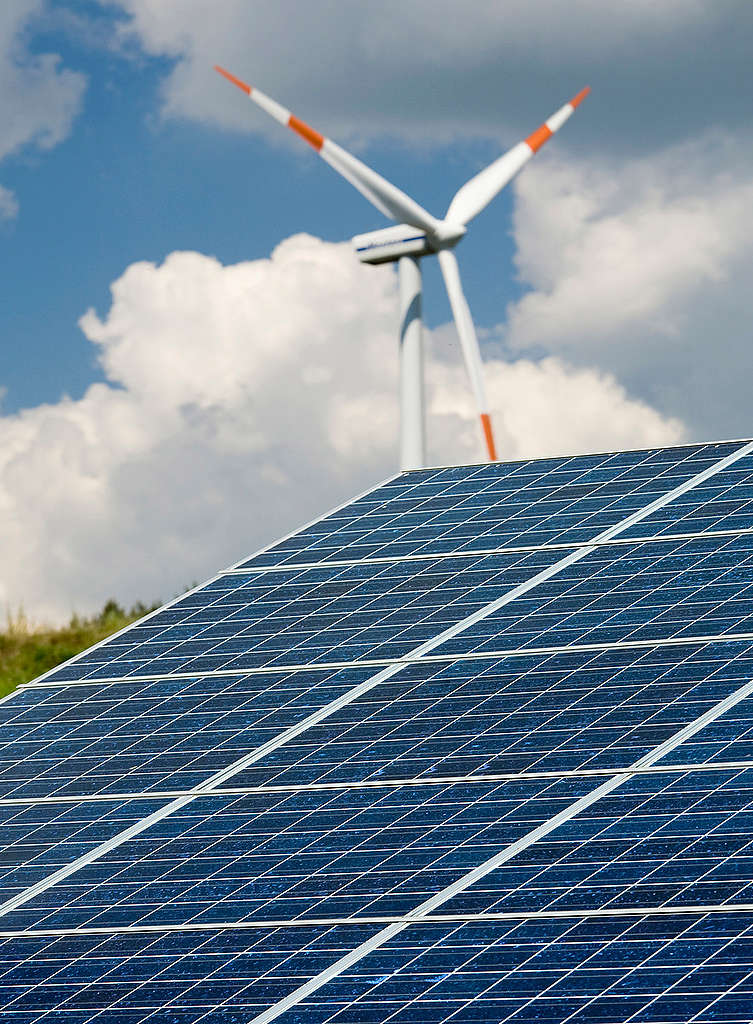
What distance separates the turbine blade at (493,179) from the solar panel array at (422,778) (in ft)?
85.0

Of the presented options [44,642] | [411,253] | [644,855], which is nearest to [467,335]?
[411,253]

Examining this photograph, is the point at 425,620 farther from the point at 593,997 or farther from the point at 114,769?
the point at 593,997

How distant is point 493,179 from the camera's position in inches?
2365

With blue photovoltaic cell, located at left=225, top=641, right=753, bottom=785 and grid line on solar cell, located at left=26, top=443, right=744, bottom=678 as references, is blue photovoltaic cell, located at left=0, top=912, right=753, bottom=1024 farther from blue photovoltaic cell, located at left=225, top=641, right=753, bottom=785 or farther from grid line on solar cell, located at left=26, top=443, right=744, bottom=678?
grid line on solar cell, located at left=26, top=443, right=744, bottom=678

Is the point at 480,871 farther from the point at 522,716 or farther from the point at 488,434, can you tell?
the point at 488,434

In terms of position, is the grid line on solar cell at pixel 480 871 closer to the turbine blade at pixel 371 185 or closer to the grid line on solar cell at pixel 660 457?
the grid line on solar cell at pixel 660 457

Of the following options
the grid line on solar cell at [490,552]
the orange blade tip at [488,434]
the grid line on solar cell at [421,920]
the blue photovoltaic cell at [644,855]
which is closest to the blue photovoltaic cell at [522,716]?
the blue photovoltaic cell at [644,855]

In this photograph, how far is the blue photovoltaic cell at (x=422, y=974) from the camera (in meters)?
18.0

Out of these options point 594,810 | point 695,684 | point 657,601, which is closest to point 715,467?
point 657,601

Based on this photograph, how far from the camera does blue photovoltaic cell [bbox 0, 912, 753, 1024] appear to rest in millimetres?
18016

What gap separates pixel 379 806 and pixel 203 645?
26.7 ft

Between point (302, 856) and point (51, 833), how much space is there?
480 centimetres

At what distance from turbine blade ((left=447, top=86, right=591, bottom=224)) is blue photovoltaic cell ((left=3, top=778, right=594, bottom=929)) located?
3634 centimetres

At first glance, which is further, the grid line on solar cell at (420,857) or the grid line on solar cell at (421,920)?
the grid line on solar cell at (420,857)
